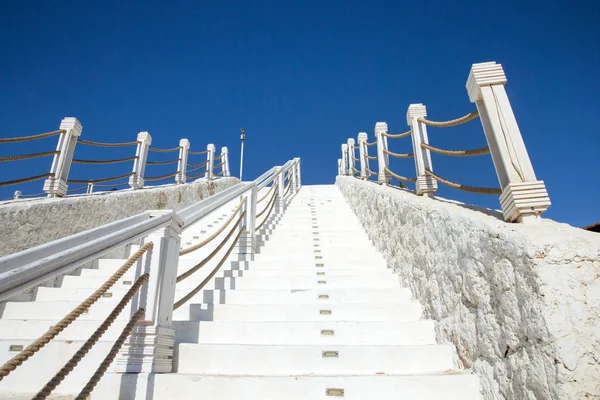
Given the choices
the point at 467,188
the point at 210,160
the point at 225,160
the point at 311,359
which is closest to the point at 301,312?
the point at 311,359

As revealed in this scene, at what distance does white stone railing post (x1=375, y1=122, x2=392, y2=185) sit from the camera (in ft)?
19.7

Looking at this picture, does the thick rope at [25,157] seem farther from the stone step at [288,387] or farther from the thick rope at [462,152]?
the thick rope at [462,152]

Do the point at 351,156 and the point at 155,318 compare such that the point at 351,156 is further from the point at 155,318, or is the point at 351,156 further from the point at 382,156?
the point at 155,318

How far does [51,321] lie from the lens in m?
2.62

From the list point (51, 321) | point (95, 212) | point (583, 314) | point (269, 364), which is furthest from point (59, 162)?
point (583, 314)

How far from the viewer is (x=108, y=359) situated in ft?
5.51

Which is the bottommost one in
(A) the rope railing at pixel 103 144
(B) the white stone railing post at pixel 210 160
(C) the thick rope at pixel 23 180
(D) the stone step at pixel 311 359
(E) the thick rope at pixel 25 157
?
(D) the stone step at pixel 311 359

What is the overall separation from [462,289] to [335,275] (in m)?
1.62

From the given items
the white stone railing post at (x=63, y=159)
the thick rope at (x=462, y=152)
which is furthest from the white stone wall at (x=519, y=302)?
the white stone railing post at (x=63, y=159)

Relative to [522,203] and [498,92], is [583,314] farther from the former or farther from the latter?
[498,92]

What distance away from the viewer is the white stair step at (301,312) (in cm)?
278

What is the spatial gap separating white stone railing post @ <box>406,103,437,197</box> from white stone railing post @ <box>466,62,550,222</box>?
1334mm

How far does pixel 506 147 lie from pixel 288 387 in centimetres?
187

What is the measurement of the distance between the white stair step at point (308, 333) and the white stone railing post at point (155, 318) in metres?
0.35
